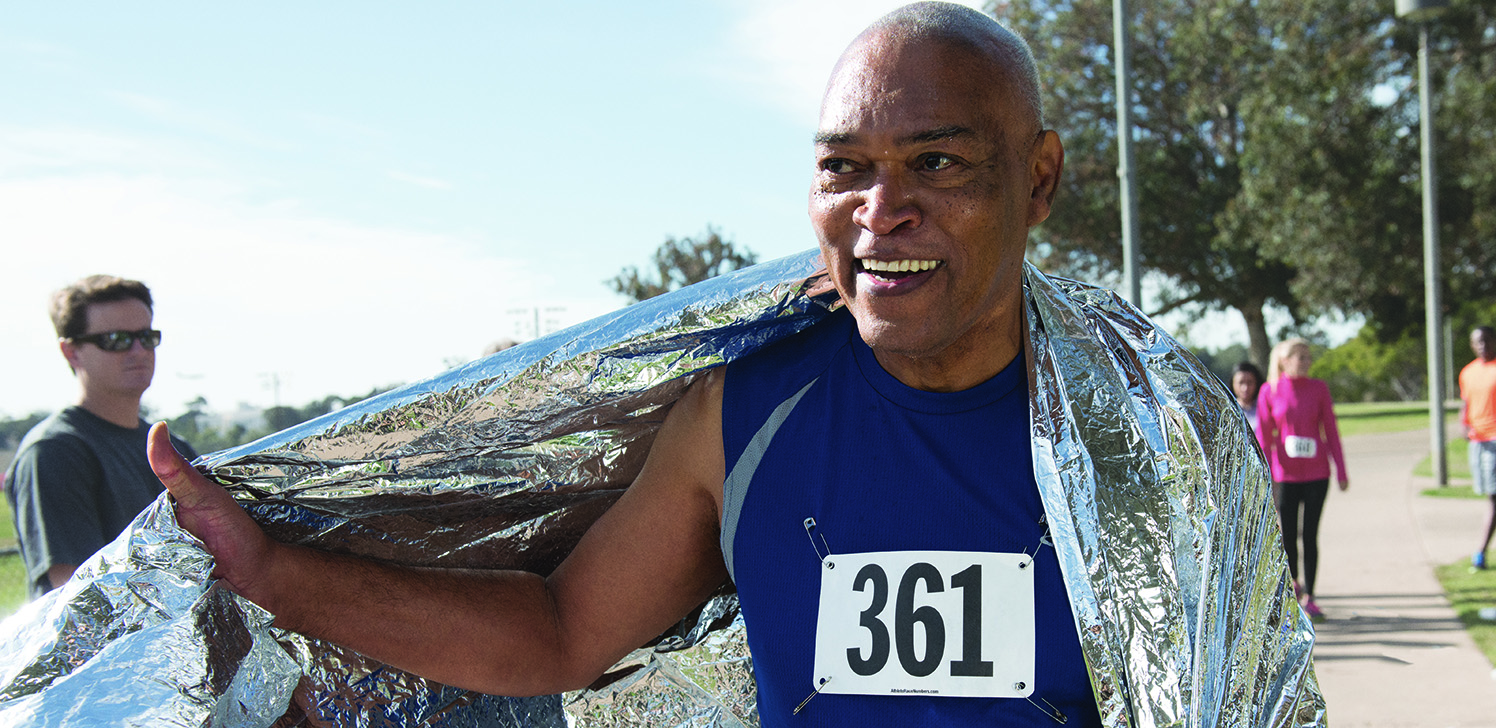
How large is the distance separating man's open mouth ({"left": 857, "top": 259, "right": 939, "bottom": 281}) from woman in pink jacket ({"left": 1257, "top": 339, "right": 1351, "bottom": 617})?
19.5ft

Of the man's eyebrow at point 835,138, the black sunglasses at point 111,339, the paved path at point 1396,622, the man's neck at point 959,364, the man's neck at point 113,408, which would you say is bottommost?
the paved path at point 1396,622

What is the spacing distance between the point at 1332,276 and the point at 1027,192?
79.3 ft

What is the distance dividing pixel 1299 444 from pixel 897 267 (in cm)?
612

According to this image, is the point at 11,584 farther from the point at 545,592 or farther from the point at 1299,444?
the point at 545,592

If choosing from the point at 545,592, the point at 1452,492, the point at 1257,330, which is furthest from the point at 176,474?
the point at 1257,330

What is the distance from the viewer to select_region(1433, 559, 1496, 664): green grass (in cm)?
601

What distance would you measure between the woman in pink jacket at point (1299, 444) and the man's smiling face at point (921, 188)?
19.3 feet

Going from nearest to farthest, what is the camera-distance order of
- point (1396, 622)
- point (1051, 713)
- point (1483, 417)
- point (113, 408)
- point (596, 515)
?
point (1051, 713) < point (596, 515) < point (113, 408) < point (1396, 622) < point (1483, 417)

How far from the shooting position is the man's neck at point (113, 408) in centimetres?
377

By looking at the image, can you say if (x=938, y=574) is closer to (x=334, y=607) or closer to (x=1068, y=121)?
(x=334, y=607)

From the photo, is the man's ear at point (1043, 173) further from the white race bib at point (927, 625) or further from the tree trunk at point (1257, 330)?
the tree trunk at point (1257, 330)

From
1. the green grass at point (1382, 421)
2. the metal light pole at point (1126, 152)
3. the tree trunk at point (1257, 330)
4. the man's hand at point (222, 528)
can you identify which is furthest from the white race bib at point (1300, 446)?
the tree trunk at point (1257, 330)

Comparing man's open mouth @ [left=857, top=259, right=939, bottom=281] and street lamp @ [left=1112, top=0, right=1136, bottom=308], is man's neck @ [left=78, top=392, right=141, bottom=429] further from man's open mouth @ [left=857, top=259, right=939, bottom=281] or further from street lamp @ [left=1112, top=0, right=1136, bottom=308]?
street lamp @ [left=1112, top=0, right=1136, bottom=308]

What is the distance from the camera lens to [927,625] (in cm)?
170
